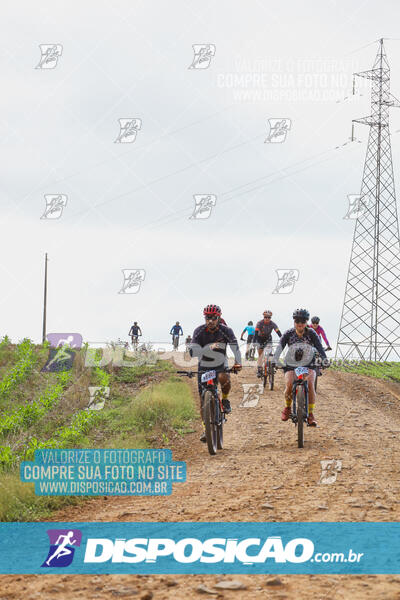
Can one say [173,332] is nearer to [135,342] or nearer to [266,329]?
[135,342]

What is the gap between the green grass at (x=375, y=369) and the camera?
26656 millimetres

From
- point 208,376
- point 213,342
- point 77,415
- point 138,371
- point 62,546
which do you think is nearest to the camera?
point 62,546

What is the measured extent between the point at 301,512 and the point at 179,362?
22684 mm

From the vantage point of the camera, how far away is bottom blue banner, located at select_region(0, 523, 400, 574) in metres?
5.58

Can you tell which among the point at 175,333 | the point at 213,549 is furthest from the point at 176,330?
the point at 213,549

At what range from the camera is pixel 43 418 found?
761 inches

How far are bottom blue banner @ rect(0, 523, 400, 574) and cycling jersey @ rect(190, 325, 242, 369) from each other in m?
4.71

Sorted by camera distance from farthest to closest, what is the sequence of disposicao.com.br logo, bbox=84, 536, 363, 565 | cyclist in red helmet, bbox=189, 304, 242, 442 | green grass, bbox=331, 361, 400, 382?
green grass, bbox=331, 361, 400, 382 → cyclist in red helmet, bbox=189, 304, 242, 442 → disposicao.com.br logo, bbox=84, 536, 363, 565

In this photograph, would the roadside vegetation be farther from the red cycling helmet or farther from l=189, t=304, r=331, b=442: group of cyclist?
the red cycling helmet

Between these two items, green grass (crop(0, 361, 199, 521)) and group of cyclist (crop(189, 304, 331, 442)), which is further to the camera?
group of cyclist (crop(189, 304, 331, 442))

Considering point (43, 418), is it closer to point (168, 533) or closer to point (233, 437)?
point (233, 437)

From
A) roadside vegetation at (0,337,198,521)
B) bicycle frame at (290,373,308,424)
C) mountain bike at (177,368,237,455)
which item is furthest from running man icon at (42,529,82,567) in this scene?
bicycle frame at (290,373,308,424)

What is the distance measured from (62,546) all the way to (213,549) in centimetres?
163

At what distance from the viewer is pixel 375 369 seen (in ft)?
94.2
